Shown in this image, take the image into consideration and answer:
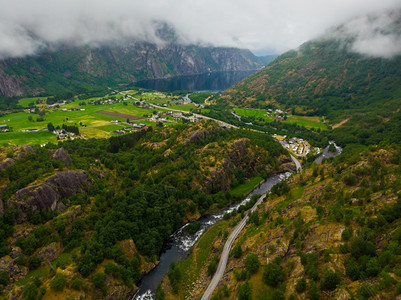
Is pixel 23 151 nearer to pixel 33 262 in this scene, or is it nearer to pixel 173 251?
pixel 33 262

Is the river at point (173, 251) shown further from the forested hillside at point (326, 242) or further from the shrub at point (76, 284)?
the shrub at point (76, 284)

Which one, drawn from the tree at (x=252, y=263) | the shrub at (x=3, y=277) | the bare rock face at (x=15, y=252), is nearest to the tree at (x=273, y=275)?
the tree at (x=252, y=263)

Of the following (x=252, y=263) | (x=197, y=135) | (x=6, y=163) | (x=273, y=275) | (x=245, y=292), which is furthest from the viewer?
(x=197, y=135)

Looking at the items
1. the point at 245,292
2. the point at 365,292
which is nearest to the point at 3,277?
the point at 245,292

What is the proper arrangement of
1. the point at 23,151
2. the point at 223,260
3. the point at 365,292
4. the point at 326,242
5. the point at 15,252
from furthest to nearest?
1. the point at 23,151
2. the point at 223,260
3. the point at 326,242
4. the point at 15,252
5. the point at 365,292

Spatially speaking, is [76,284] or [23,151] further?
[23,151]

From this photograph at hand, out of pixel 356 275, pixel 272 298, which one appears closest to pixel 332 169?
pixel 356 275
